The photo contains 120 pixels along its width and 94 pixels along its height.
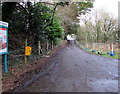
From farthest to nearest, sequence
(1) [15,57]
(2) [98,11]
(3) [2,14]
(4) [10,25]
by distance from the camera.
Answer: (2) [98,11] → (4) [10,25] → (3) [2,14] → (1) [15,57]

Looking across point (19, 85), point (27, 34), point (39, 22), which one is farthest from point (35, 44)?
point (19, 85)

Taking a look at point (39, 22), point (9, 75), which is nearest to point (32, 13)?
point (39, 22)

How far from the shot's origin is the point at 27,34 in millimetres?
8969

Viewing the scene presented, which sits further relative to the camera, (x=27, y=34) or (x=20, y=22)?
(x=27, y=34)

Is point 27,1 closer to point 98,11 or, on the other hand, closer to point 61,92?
point 61,92

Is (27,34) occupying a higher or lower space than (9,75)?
higher

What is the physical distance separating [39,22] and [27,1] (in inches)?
79.2

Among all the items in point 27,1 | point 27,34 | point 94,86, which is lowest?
point 94,86

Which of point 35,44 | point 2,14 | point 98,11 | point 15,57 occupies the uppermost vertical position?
point 98,11

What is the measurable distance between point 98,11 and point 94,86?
20.8 m

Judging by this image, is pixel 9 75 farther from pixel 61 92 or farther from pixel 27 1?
pixel 27 1

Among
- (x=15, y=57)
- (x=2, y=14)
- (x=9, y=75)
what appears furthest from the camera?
(x=2, y=14)

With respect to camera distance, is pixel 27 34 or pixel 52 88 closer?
pixel 52 88

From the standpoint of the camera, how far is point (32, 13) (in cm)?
862
